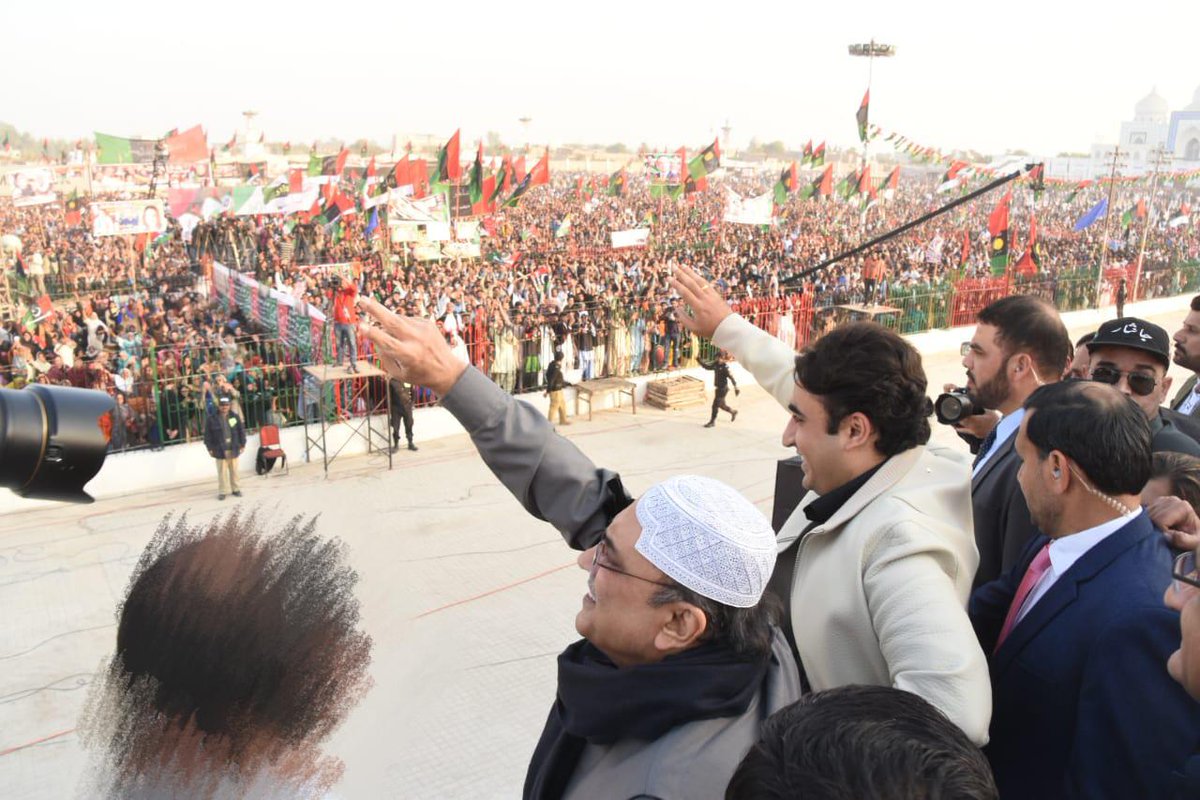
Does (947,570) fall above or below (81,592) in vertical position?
above

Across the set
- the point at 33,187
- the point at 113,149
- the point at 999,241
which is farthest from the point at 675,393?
the point at 33,187

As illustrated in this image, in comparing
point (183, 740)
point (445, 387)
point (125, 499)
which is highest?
point (445, 387)

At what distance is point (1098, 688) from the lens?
1.76 meters

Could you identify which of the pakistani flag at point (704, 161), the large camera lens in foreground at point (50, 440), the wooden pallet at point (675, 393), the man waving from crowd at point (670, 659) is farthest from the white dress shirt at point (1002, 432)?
the pakistani flag at point (704, 161)

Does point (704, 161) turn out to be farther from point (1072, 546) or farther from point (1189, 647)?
point (1189, 647)

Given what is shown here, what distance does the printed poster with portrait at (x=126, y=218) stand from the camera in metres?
14.6

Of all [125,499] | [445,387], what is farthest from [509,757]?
[125,499]

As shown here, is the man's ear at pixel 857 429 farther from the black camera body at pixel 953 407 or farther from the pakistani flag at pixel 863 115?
the pakistani flag at pixel 863 115

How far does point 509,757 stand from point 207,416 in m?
5.98

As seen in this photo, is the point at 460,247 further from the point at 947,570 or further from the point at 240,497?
the point at 947,570

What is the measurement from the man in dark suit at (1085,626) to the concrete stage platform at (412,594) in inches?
87.6

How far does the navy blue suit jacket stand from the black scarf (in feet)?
2.51

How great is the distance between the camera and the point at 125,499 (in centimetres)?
1002

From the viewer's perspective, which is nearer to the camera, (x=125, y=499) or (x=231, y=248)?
(x=125, y=499)
